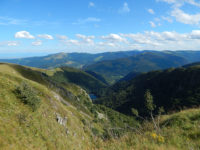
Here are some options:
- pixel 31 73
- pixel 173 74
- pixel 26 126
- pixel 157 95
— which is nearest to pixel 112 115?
pixel 157 95

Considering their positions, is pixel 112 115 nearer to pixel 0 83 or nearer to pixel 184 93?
pixel 184 93

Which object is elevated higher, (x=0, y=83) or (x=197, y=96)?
(x=0, y=83)

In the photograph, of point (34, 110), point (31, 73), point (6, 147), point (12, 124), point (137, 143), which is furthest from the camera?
point (31, 73)

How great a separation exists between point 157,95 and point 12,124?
180m

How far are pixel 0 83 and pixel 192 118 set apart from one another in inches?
1184

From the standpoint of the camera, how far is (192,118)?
369 inches

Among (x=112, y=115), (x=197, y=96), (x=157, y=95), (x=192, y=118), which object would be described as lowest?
(x=112, y=115)

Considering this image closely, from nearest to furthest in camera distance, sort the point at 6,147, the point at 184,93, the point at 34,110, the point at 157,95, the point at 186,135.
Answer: the point at 186,135
the point at 6,147
the point at 34,110
the point at 184,93
the point at 157,95

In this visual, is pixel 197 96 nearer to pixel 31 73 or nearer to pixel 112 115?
pixel 112 115

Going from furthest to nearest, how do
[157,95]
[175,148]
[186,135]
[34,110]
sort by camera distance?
[157,95] → [34,110] → [186,135] → [175,148]

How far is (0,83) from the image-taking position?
23500 mm

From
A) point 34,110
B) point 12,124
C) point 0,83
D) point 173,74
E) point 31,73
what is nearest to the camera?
point 12,124

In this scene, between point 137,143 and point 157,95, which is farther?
point 157,95

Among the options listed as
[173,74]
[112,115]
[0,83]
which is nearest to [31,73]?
[112,115]
